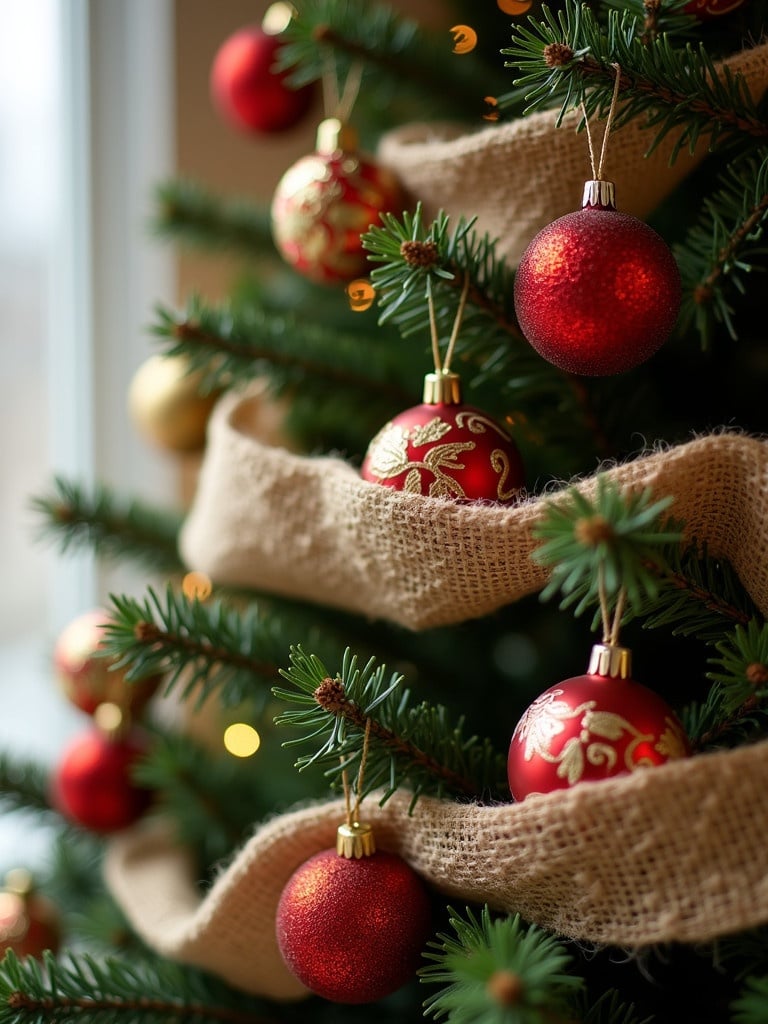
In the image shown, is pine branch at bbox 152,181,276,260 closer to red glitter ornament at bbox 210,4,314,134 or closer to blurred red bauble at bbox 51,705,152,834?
red glitter ornament at bbox 210,4,314,134

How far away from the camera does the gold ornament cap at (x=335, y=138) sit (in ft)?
1.81

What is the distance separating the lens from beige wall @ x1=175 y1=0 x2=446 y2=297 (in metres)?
0.91

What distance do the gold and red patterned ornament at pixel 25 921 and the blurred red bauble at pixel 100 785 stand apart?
6 cm

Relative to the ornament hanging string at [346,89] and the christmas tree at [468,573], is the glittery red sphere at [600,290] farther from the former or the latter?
the ornament hanging string at [346,89]

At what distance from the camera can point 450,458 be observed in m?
0.40

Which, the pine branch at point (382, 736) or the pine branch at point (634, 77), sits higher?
the pine branch at point (634, 77)

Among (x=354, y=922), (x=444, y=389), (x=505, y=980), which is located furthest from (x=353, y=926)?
(x=444, y=389)

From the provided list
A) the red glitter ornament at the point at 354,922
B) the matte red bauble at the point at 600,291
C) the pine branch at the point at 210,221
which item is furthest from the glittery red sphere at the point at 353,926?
the pine branch at the point at 210,221

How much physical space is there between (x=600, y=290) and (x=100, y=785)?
1.69 ft

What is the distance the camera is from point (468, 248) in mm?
413

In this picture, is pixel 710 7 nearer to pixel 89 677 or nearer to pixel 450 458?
pixel 450 458

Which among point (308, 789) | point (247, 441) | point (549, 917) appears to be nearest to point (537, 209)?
point (247, 441)

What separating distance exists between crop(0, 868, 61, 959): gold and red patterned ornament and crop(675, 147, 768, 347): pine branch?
1.93 feet

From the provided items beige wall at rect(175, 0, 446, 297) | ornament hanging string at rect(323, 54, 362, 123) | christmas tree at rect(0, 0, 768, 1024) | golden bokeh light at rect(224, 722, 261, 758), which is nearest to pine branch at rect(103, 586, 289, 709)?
christmas tree at rect(0, 0, 768, 1024)
